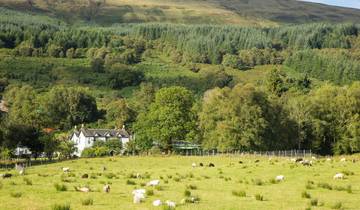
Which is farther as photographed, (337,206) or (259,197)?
(259,197)

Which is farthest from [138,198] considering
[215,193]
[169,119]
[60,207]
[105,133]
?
[105,133]

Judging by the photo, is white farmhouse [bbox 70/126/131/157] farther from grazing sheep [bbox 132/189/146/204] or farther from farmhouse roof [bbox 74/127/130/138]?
grazing sheep [bbox 132/189/146/204]

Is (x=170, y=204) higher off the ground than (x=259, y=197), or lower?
higher

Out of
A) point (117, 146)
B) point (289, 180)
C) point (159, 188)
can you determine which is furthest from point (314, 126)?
point (159, 188)

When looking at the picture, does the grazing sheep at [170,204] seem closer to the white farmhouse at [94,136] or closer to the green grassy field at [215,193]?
the green grassy field at [215,193]

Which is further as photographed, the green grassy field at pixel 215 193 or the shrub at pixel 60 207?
the green grassy field at pixel 215 193

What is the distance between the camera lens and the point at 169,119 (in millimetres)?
89688

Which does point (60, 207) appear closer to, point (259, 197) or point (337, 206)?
point (259, 197)

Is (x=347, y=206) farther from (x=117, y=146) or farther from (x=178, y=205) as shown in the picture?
(x=117, y=146)

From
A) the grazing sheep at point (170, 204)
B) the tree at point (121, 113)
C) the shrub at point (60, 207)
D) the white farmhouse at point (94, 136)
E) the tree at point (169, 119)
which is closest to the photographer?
the shrub at point (60, 207)

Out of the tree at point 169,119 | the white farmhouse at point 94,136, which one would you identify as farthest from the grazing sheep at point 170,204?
the white farmhouse at point 94,136

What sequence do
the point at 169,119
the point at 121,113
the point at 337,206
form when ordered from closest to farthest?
the point at 337,206 < the point at 169,119 < the point at 121,113

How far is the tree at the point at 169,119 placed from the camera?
294 ft

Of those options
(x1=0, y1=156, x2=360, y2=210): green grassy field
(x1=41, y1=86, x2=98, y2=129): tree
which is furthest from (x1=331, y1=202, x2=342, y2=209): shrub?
(x1=41, y1=86, x2=98, y2=129): tree
